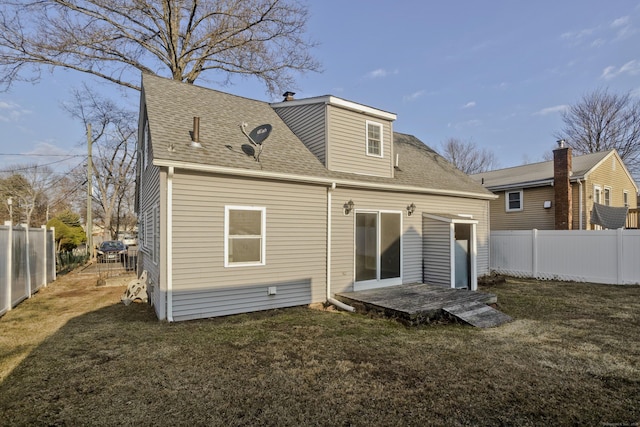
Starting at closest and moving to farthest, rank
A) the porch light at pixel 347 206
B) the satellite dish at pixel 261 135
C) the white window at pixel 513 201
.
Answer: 1. the satellite dish at pixel 261 135
2. the porch light at pixel 347 206
3. the white window at pixel 513 201

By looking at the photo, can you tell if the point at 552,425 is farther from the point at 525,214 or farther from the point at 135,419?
the point at 525,214

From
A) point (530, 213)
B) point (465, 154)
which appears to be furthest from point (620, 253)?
point (465, 154)

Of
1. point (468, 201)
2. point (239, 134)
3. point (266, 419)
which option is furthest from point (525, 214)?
point (266, 419)

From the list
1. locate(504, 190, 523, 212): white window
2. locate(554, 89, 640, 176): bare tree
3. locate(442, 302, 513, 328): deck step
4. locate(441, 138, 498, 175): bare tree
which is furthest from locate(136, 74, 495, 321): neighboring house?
locate(441, 138, 498, 175): bare tree

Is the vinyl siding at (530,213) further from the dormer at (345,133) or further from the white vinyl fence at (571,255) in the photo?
the dormer at (345,133)

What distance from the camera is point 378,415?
3.02 meters

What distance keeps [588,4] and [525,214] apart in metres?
9.50

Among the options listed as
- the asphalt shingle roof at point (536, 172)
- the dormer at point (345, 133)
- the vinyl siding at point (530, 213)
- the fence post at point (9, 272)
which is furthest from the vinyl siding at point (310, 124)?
the vinyl siding at point (530, 213)

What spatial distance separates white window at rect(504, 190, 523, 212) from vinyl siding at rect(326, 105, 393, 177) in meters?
10.6

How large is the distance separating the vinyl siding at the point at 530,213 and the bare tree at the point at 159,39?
40.8ft

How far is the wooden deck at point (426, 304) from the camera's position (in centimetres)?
627

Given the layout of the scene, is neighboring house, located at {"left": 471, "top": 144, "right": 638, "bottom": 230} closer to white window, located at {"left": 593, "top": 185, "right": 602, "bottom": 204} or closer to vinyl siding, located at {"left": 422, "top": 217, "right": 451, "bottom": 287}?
white window, located at {"left": 593, "top": 185, "right": 602, "bottom": 204}

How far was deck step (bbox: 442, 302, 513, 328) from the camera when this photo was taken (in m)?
6.13

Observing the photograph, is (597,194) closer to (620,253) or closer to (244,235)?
(620,253)
